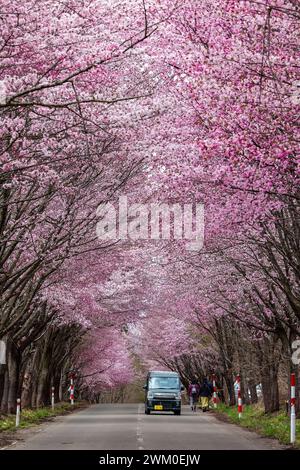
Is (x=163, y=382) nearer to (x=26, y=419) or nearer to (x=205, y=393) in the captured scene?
(x=205, y=393)

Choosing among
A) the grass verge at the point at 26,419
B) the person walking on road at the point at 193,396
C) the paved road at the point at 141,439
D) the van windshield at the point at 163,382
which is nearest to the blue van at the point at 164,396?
the van windshield at the point at 163,382

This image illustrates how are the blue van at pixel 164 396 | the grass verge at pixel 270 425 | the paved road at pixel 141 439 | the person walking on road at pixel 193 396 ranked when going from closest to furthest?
the paved road at pixel 141 439
the grass verge at pixel 270 425
the blue van at pixel 164 396
the person walking on road at pixel 193 396

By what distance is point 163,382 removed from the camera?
38125 millimetres

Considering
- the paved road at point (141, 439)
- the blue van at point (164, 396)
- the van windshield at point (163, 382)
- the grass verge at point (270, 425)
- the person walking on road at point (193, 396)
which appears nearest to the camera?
the paved road at point (141, 439)

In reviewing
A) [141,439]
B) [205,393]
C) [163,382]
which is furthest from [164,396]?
[141,439]

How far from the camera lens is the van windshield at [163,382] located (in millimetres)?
37938

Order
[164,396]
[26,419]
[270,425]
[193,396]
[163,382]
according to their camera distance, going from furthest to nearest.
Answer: [193,396] < [163,382] < [164,396] < [26,419] < [270,425]

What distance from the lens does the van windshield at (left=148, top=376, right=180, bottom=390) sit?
37.9 m

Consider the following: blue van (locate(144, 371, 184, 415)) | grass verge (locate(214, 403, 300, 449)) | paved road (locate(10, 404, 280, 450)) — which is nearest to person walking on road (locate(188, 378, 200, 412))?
blue van (locate(144, 371, 184, 415))

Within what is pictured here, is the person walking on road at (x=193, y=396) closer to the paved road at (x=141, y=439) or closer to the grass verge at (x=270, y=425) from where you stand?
the grass verge at (x=270, y=425)

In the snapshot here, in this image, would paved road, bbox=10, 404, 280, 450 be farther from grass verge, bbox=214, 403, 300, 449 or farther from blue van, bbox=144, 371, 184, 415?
blue van, bbox=144, 371, 184, 415

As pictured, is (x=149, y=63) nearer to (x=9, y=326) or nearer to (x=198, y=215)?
(x=198, y=215)

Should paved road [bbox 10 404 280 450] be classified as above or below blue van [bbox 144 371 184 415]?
below
